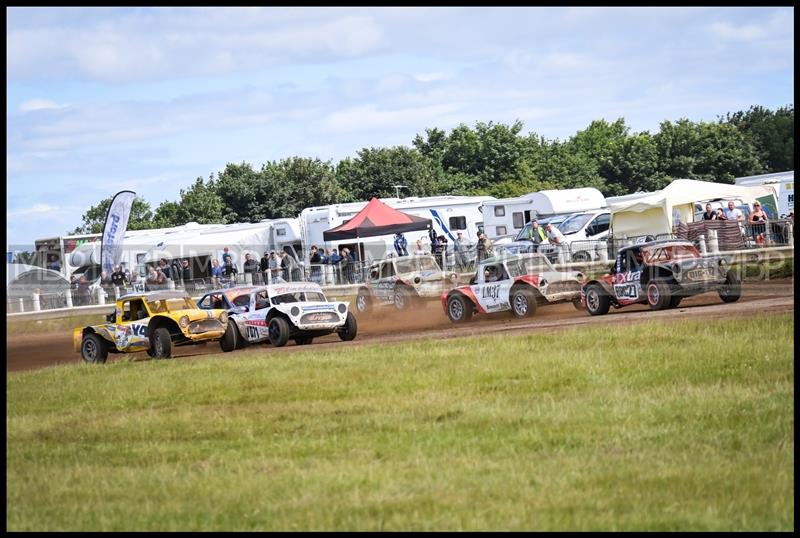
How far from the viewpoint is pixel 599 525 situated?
7.76 m

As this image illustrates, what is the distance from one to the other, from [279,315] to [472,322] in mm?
5074

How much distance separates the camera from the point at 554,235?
36688 mm

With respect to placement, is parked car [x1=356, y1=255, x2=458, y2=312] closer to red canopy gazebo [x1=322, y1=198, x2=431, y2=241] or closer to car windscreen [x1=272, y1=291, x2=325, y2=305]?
car windscreen [x1=272, y1=291, x2=325, y2=305]

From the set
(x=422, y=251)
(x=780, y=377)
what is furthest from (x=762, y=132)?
(x=780, y=377)

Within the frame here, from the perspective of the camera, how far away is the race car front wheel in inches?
923

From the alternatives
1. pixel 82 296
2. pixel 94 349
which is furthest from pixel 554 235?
pixel 94 349

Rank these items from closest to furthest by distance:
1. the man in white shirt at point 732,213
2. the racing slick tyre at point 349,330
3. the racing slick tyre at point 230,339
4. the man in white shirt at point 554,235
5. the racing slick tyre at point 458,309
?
the racing slick tyre at point 230,339, the racing slick tyre at point 349,330, the racing slick tyre at point 458,309, the man in white shirt at point 732,213, the man in white shirt at point 554,235

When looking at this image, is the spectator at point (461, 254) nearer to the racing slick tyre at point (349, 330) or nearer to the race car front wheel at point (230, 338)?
the racing slick tyre at point (349, 330)

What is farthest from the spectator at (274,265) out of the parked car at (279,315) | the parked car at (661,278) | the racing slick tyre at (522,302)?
the parked car at (661,278)

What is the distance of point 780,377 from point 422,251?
970 inches

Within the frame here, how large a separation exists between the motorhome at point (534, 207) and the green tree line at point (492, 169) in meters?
35.5

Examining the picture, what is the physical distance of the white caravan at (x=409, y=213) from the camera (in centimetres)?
4246

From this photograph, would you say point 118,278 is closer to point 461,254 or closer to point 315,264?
point 315,264

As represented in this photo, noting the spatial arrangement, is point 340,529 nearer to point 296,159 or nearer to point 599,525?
point 599,525
